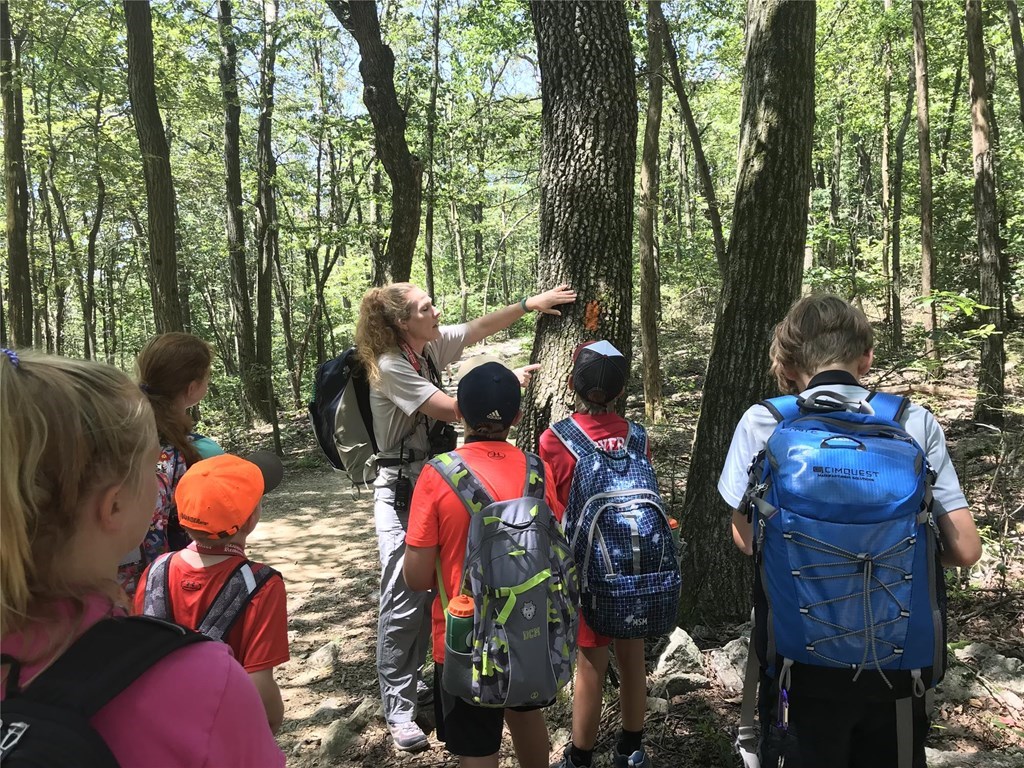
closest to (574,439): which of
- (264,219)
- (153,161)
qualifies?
(153,161)

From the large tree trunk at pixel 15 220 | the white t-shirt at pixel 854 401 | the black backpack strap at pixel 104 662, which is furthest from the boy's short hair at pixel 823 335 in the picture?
the large tree trunk at pixel 15 220

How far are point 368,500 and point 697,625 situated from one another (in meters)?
6.04

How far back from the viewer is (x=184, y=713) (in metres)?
0.90

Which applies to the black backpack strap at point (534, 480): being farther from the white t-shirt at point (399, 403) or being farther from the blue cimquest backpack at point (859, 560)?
the white t-shirt at point (399, 403)

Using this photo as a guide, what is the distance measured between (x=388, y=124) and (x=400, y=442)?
5.84 metres

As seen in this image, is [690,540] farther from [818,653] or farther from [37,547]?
[37,547]

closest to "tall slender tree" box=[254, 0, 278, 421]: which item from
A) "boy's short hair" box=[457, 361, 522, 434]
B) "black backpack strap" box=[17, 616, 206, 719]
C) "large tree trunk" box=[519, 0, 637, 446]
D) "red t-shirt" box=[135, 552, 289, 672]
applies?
"large tree trunk" box=[519, 0, 637, 446]

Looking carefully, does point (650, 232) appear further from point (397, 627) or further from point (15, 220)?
point (15, 220)

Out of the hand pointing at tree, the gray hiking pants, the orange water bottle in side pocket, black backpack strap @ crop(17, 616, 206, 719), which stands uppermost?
the hand pointing at tree

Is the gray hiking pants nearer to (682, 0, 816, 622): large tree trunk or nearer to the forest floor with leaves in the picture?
the forest floor with leaves

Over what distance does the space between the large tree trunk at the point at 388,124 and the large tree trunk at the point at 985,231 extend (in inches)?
276

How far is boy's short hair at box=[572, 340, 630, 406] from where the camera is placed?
8.54 ft

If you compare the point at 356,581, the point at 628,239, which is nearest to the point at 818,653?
the point at 628,239

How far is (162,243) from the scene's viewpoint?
8.16 meters
